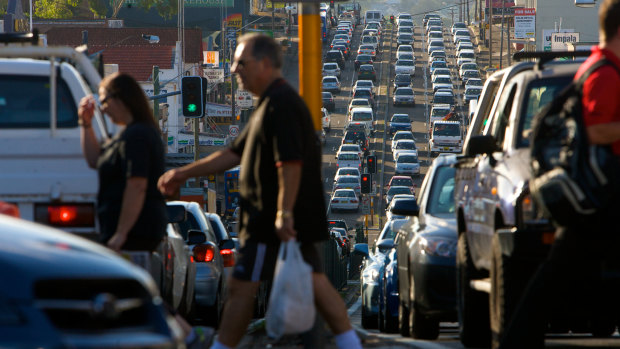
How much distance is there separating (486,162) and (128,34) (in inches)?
3062

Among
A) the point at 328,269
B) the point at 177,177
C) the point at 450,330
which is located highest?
the point at 177,177

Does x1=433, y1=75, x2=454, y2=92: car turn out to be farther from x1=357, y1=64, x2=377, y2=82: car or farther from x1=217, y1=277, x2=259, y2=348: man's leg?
x1=217, y1=277, x2=259, y2=348: man's leg

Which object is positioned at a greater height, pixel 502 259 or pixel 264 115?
pixel 264 115

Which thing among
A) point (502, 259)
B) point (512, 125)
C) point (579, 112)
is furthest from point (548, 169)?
point (512, 125)

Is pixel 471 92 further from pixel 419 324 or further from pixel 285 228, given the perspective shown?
pixel 285 228

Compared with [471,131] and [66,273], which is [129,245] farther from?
[471,131]

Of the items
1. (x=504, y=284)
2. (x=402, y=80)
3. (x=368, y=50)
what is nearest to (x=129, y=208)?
(x=504, y=284)

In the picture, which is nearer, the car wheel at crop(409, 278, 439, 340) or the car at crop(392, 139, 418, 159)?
the car wheel at crop(409, 278, 439, 340)

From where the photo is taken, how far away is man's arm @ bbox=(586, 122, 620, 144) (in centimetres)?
613

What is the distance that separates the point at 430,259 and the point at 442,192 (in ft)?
4.97

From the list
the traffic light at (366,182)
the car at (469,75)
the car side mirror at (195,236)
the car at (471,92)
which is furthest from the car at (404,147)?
the car side mirror at (195,236)

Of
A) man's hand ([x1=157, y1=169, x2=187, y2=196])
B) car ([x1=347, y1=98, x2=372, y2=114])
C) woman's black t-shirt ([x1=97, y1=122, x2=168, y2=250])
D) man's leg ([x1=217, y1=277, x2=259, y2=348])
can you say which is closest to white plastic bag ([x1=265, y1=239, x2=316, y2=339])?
man's leg ([x1=217, y1=277, x2=259, y2=348])

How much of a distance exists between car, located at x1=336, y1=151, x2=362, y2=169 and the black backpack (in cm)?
6305

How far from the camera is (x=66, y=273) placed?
4.29 m
